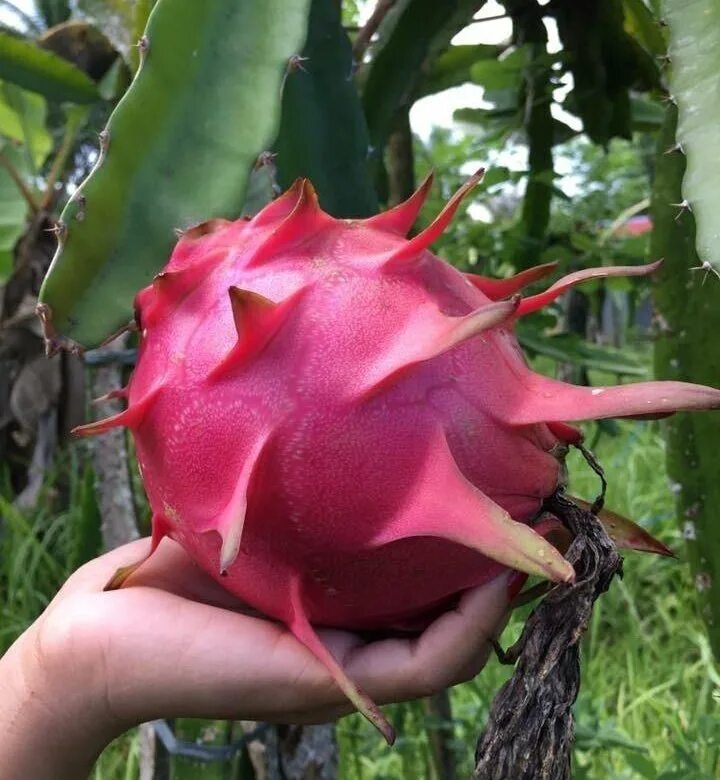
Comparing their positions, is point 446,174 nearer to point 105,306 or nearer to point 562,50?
point 562,50

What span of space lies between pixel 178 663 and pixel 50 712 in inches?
4.4

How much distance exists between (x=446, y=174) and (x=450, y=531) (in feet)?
3.40

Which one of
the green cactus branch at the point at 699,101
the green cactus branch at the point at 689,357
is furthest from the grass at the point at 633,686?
the green cactus branch at the point at 699,101

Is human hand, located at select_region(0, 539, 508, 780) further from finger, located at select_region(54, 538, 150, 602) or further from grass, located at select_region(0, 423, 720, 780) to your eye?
grass, located at select_region(0, 423, 720, 780)

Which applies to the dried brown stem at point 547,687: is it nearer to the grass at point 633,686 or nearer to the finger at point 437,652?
the finger at point 437,652

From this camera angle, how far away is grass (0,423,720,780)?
1089 millimetres

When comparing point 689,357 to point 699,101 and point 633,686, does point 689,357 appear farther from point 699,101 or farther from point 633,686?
point 633,686

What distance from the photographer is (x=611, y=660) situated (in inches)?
68.2

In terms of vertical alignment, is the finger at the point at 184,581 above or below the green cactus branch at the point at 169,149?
below

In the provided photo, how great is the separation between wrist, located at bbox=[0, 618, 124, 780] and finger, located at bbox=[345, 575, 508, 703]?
0.56 ft

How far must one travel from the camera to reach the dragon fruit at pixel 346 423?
39 cm

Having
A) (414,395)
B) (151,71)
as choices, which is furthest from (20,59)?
(414,395)

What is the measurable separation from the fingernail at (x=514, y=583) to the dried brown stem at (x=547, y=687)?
17 millimetres

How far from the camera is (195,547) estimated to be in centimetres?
45
